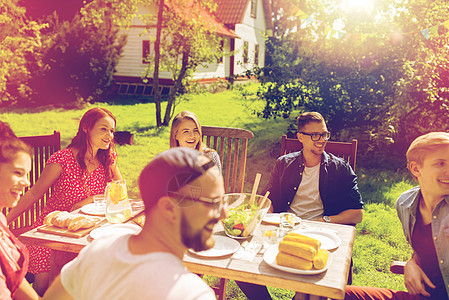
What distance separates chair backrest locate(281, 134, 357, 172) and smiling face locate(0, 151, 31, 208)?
2.52 meters

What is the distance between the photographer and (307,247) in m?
2.00

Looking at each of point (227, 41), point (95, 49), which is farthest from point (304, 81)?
point (227, 41)

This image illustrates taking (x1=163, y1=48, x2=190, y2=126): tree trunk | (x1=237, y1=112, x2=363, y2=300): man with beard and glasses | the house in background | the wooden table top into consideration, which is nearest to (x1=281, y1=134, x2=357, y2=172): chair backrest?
(x1=237, y1=112, x2=363, y2=300): man with beard and glasses

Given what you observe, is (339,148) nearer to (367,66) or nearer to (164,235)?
(164,235)

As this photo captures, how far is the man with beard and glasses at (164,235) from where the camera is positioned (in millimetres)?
1139

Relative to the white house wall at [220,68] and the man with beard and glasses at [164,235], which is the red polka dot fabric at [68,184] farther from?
the white house wall at [220,68]

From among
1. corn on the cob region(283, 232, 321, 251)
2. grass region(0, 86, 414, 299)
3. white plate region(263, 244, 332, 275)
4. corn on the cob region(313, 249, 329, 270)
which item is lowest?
grass region(0, 86, 414, 299)

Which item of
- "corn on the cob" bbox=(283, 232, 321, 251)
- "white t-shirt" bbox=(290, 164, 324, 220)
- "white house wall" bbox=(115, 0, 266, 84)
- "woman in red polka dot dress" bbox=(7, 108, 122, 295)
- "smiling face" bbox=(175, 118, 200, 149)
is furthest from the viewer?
"white house wall" bbox=(115, 0, 266, 84)

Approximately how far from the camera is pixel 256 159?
8.15 m

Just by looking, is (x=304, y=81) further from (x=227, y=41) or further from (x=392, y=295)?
(x=227, y=41)

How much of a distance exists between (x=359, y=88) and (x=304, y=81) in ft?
3.22

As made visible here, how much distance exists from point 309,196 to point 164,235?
2.58 metres

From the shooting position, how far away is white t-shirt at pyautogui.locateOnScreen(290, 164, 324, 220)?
3.56 m

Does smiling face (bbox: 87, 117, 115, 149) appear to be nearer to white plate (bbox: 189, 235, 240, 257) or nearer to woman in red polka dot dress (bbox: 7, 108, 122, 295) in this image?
woman in red polka dot dress (bbox: 7, 108, 122, 295)
